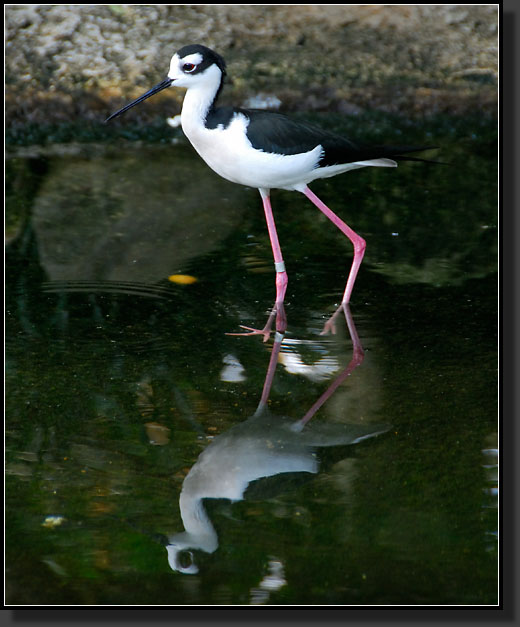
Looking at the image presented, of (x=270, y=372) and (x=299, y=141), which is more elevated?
(x=299, y=141)

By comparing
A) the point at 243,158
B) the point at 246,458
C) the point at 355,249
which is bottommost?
the point at 246,458

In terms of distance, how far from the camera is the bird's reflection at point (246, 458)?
3.42m

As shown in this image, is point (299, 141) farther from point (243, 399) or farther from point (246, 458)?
point (246, 458)

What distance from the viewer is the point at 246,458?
3914 millimetres

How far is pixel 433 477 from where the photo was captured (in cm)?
382

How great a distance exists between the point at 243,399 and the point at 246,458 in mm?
577

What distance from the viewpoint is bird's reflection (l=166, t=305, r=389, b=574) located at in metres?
3.42

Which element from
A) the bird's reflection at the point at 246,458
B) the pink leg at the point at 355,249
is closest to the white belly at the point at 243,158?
the pink leg at the point at 355,249

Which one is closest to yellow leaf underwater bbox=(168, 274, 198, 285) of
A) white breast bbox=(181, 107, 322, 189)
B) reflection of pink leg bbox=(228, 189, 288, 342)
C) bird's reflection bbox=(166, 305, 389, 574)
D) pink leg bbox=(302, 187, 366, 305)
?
reflection of pink leg bbox=(228, 189, 288, 342)

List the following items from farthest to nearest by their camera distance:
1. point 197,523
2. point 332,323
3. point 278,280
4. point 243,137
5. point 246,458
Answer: point 278,280
point 332,323
point 243,137
point 246,458
point 197,523

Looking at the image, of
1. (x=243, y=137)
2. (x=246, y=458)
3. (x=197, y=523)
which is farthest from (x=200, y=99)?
(x=197, y=523)

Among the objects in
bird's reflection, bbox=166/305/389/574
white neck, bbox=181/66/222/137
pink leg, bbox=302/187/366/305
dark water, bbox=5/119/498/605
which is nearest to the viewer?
dark water, bbox=5/119/498/605

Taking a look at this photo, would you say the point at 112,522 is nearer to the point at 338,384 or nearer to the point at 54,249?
the point at 338,384

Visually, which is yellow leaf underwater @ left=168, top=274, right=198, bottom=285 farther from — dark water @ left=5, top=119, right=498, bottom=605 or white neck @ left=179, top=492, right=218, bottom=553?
white neck @ left=179, top=492, right=218, bottom=553
